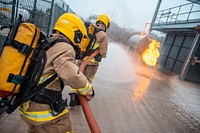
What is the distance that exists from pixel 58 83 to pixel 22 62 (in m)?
0.44

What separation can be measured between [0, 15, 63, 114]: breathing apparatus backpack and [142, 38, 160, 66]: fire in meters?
11.5

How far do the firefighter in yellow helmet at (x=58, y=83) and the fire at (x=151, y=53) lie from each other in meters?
11.2

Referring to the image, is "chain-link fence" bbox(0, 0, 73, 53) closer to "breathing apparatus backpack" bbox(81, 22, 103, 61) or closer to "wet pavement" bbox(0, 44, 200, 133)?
"breathing apparatus backpack" bbox(81, 22, 103, 61)

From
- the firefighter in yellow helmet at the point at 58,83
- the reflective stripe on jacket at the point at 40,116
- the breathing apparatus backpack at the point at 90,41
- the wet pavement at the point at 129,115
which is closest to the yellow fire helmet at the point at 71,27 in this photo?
the firefighter in yellow helmet at the point at 58,83

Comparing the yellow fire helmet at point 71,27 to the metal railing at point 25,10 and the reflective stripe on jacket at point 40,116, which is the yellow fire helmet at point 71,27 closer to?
the reflective stripe on jacket at point 40,116

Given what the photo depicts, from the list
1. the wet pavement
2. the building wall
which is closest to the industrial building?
the building wall

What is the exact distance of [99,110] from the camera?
392 centimetres

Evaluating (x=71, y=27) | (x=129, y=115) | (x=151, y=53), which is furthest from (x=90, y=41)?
(x=151, y=53)

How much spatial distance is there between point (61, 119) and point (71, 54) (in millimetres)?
691

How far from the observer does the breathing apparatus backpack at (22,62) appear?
1.48 m

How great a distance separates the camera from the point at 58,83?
182 cm

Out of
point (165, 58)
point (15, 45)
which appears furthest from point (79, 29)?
point (165, 58)

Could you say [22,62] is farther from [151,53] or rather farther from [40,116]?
[151,53]

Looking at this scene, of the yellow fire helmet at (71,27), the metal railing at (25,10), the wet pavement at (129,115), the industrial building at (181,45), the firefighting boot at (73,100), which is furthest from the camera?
the industrial building at (181,45)
